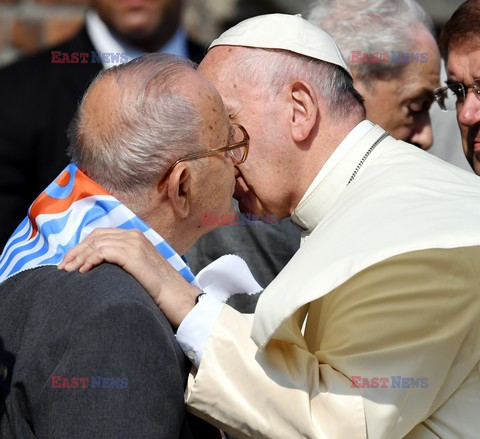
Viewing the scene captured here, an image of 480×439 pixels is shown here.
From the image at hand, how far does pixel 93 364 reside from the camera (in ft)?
8.43

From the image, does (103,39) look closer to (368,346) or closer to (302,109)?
(302,109)

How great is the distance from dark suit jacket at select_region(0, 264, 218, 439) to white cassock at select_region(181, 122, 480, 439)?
0.53ft

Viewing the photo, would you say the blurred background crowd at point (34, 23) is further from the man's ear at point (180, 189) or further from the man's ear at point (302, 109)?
the man's ear at point (180, 189)

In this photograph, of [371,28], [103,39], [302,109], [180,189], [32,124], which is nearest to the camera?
[180,189]

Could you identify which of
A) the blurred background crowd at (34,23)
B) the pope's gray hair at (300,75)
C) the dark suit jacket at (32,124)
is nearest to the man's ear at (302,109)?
the pope's gray hair at (300,75)

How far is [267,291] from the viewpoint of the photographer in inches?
112

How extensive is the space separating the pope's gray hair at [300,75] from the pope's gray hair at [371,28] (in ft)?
2.65

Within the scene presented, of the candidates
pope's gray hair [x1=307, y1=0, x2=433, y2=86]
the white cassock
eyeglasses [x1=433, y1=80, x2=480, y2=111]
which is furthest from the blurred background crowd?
the white cassock

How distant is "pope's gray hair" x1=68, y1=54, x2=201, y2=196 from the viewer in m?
2.87

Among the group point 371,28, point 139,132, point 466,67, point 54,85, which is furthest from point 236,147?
point 54,85

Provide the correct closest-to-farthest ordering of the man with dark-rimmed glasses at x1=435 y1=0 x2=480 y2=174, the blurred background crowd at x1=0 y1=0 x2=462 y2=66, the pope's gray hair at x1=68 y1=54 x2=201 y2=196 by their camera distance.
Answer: the pope's gray hair at x1=68 y1=54 x2=201 y2=196
the man with dark-rimmed glasses at x1=435 y1=0 x2=480 y2=174
the blurred background crowd at x1=0 y1=0 x2=462 y2=66

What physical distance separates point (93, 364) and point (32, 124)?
208cm

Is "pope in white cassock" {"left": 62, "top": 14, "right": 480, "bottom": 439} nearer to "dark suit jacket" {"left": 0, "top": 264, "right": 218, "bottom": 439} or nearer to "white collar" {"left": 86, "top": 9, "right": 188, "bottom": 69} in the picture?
"dark suit jacket" {"left": 0, "top": 264, "right": 218, "bottom": 439}

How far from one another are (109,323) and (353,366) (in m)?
0.57
